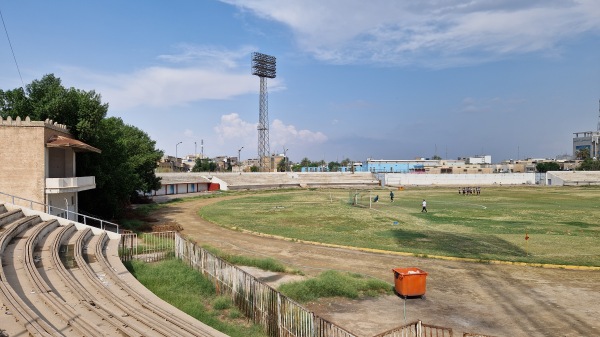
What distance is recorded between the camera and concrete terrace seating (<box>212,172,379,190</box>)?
3583 inches

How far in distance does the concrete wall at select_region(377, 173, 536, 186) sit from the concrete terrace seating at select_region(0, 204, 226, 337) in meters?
94.4

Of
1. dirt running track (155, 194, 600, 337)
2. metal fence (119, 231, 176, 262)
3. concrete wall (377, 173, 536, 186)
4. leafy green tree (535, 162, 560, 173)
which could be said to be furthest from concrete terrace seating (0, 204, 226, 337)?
leafy green tree (535, 162, 560, 173)

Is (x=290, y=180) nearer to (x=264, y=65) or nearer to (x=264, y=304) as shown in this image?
(x=264, y=65)

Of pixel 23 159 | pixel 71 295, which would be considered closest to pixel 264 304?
pixel 71 295

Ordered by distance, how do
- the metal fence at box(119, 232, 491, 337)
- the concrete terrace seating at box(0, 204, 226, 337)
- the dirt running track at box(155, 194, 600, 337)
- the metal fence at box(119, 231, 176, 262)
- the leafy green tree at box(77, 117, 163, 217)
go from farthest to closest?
the leafy green tree at box(77, 117, 163, 217) < the metal fence at box(119, 231, 176, 262) < the dirt running track at box(155, 194, 600, 337) < the metal fence at box(119, 232, 491, 337) < the concrete terrace seating at box(0, 204, 226, 337)

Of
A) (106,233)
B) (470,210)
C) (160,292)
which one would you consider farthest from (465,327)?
(470,210)

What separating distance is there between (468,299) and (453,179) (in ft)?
334

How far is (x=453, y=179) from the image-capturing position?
11112 cm

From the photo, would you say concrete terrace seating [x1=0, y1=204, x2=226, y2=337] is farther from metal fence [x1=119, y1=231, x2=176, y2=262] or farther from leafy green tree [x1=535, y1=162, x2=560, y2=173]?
leafy green tree [x1=535, y1=162, x2=560, y2=173]

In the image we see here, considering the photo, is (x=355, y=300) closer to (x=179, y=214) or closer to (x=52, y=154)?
(x=52, y=154)

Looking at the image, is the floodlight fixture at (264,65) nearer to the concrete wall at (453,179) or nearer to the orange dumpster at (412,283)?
the concrete wall at (453,179)

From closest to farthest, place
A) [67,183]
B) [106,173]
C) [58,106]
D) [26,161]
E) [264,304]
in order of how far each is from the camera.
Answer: [264,304] → [26,161] → [67,183] → [58,106] → [106,173]

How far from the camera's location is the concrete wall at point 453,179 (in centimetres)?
10656

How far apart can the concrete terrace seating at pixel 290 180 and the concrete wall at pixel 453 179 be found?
14.4ft
